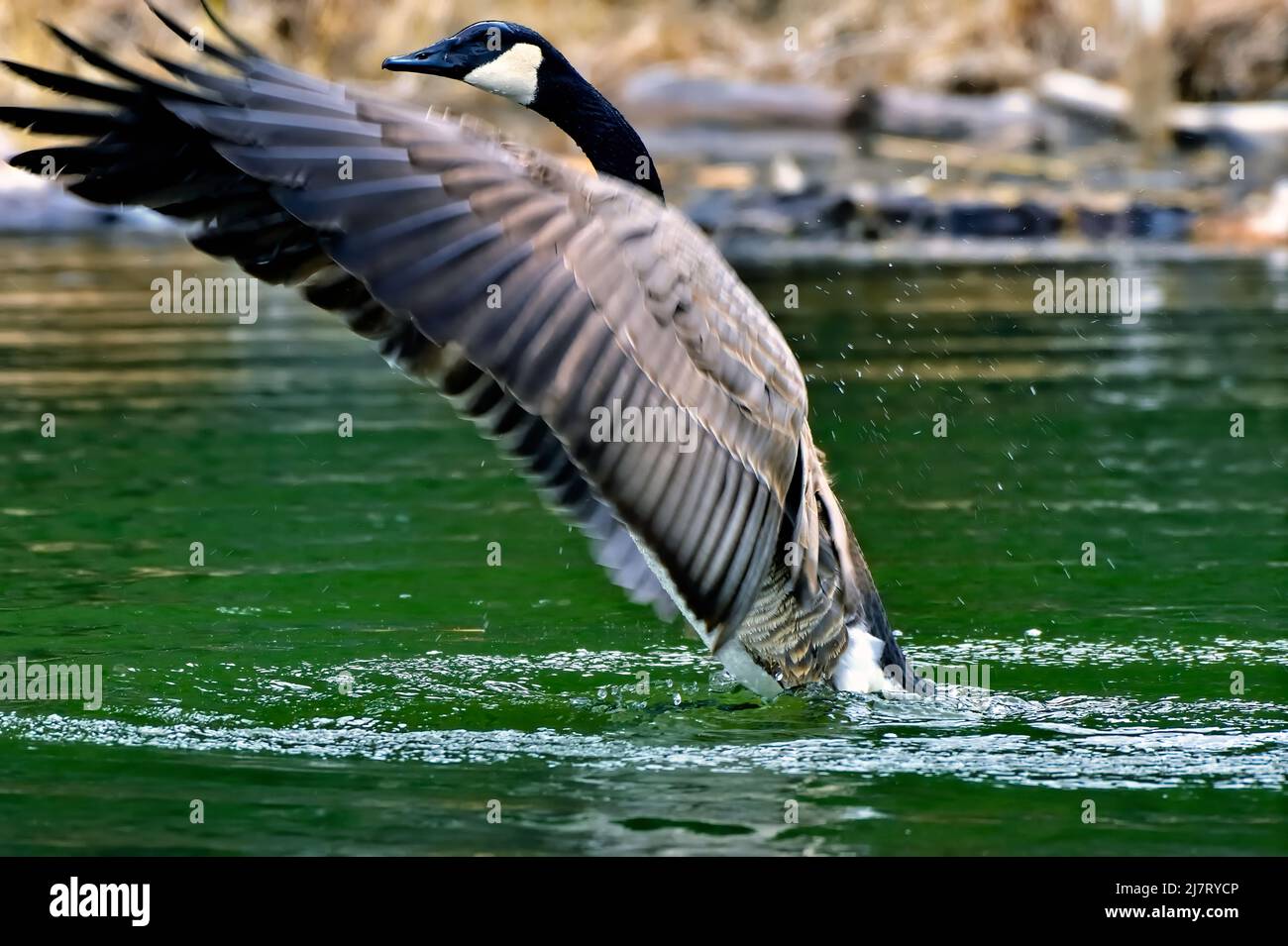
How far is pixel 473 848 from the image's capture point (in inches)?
210

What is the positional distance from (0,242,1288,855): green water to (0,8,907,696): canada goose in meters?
0.65

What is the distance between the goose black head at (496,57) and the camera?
701cm

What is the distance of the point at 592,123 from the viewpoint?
23.7ft

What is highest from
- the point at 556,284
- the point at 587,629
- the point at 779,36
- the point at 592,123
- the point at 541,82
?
the point at 779,36

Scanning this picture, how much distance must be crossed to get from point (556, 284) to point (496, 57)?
2.03 metres

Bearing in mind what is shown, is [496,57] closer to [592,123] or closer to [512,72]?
[512,72]

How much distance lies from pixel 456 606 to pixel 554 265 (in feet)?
11.0

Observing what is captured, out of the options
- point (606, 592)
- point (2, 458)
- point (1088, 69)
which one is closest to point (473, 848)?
point (606, 592)

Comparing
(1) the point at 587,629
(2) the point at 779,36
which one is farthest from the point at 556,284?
(2) the point at 779,36

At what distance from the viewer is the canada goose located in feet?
17.0

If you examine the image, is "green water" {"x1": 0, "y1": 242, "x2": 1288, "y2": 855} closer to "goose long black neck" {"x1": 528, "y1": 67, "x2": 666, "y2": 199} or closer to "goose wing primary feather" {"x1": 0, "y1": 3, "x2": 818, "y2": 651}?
"goose wing primary feather" {"x1": 0, "y1": 3, "x2": 818, "y2": 651}

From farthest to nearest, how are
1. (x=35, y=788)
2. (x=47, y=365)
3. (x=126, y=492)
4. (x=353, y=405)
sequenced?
(x=47, y=365) → (x=353, y=405) → (x=126, y=492) → (x=35, y=788)

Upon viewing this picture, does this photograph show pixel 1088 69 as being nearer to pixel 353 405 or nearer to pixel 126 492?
pixel 353 405

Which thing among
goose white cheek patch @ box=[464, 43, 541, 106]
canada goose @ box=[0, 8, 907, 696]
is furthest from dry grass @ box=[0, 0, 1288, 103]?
canada goose @ box=[0, 8, 907, 696]
